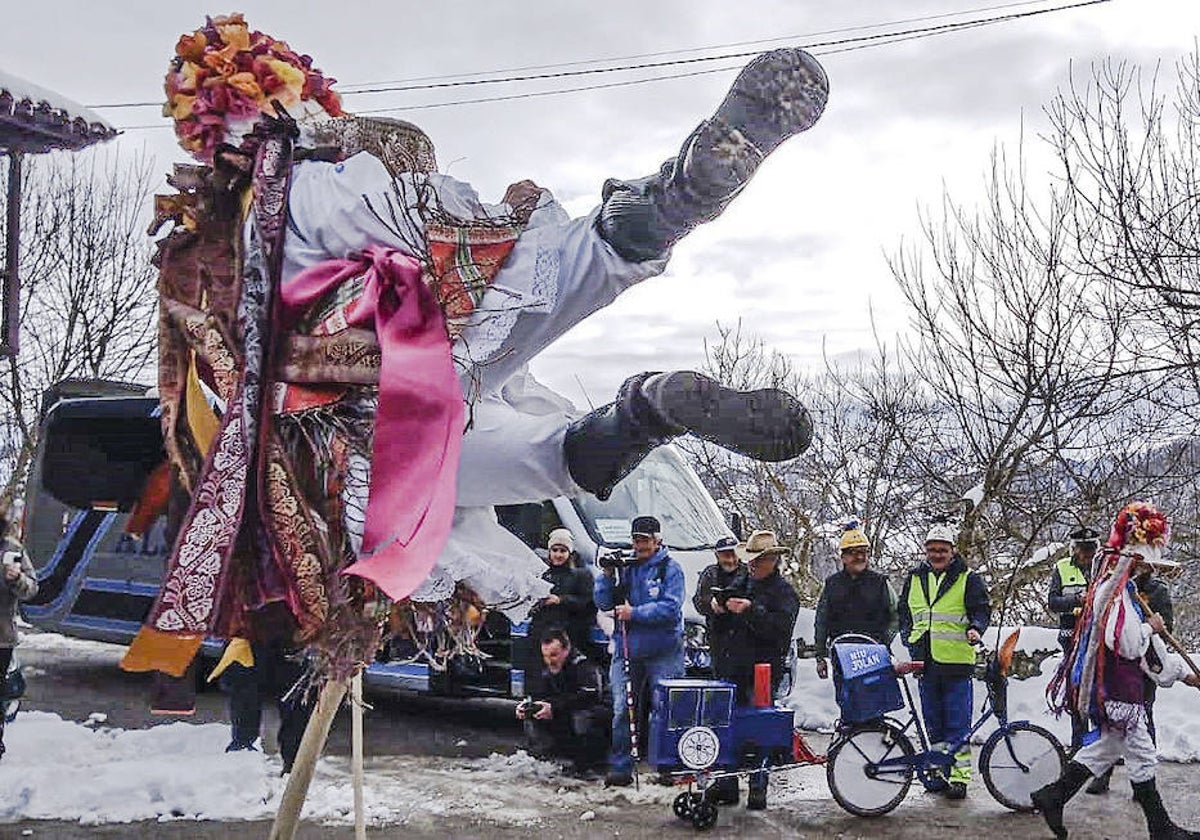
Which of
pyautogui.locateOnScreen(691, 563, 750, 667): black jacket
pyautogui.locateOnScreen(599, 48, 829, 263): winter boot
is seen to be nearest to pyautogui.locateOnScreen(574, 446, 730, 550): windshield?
pyautogui.locateOnScreen(691, 563, 750, 667): black jacket

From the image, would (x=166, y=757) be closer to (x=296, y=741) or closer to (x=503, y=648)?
(x=296, y=741)

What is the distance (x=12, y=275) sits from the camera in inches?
405

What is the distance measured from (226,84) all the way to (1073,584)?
744 centimetres

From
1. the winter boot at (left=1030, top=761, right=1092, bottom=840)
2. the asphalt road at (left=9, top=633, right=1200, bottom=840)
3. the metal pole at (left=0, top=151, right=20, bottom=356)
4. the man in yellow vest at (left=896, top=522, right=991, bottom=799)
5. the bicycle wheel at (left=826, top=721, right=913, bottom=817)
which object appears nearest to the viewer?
the asphalt road at (left=9, top=633, right=1200, bottom=840)

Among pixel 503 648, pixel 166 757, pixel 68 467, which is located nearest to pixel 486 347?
pixel 68 467

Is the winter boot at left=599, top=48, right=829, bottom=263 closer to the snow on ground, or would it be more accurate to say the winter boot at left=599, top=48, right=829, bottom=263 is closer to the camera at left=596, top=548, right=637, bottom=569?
the camera at left=596, top=548, right=637, bottom=569

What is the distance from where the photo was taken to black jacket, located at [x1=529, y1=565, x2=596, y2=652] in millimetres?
8367

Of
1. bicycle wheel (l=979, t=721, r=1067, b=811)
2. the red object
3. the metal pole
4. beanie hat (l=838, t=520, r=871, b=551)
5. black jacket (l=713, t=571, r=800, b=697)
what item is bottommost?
bicycle wheel (l=979, t=721, r=1067, b=811)

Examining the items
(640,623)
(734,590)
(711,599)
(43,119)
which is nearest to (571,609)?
(640,623)

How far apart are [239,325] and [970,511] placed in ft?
35.1

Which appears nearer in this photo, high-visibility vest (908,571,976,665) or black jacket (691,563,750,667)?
high-visibility vest (908,571,976,665)

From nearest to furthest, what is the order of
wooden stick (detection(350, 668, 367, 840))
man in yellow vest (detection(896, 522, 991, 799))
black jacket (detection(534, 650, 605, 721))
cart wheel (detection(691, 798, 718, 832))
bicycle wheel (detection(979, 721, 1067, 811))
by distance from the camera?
wooden stick (detection(350, 668, 367, 840)) → cart wheel (detection(691, 798, 718, 832)) → bicycle wheel (detection(979, 721, 1067, 811)) → man in yellow vest (detection(896, 522, 991, 799)) → black jacket (detection(534, 650, 605, 721))

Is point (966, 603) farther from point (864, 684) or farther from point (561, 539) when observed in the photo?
point (561, 539)

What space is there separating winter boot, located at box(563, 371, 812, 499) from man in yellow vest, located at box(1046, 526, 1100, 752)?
6523 mm
